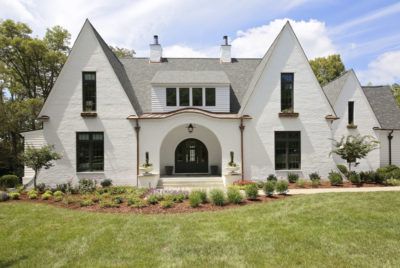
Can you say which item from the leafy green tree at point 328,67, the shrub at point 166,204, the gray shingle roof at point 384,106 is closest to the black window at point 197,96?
the shrub at point 166,204

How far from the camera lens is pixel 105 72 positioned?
51.2ft

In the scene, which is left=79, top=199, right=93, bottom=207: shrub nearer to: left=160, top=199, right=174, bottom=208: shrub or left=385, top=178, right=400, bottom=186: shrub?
left=160, top=199, right=174, bottom=208: shrub

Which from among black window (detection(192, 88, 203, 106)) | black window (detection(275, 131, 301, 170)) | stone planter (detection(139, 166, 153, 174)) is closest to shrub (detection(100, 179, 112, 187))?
stone planter (detection(139, 166, 153, 174))

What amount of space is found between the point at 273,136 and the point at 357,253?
1040 cm

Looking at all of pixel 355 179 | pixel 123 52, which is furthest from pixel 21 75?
pixel 355 179

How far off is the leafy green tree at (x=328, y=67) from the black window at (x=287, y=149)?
959 inches

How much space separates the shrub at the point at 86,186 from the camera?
1331cm

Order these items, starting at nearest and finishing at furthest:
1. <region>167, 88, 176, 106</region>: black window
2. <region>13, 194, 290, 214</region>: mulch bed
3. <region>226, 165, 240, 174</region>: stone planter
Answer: <region>13, 194, 290, 214</region>: mulch bed, <region>226, 165, 240, 174</region>: stone planter, <region>167, 88, 176, 106</region>: black window

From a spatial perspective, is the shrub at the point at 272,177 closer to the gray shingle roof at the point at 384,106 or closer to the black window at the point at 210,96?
the black window at the point at 210,96

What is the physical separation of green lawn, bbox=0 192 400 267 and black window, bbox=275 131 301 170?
6.08m

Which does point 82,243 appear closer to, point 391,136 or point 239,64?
point 239,64

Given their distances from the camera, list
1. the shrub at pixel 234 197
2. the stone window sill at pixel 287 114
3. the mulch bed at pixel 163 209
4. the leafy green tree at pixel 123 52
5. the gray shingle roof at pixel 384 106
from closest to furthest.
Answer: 1. the mulch bed at pixel 163 209
2. the shrub at pixel 234 197
3. the stone window sill at pixel 287 114
4. the gray shingle roof at pixel 384 106
5. the leafy green tree at pixel 123 52

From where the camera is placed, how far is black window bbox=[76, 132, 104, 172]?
15352 millimetres

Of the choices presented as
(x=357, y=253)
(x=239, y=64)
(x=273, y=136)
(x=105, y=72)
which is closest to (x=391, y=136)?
(x=273, y=136)
